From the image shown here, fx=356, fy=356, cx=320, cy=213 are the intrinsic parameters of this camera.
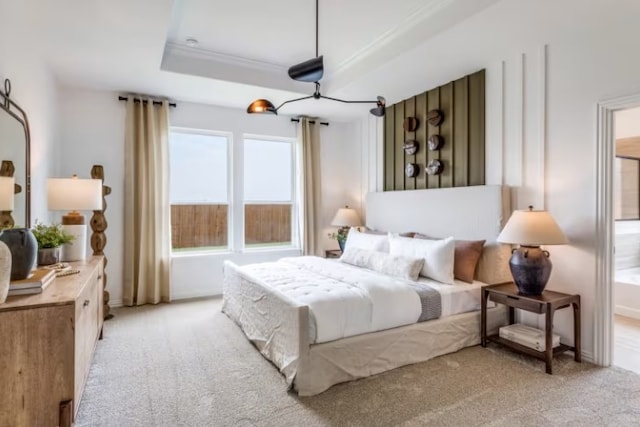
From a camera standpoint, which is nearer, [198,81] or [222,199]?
[198,81]

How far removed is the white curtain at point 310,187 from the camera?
553cm

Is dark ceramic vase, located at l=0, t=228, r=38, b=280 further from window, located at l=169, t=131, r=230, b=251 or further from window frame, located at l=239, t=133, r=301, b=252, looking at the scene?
window frame, located at l=239, t=133, r=301, b=252

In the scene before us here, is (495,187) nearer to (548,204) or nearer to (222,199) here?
(548,204)

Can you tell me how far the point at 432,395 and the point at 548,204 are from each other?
1957 mm

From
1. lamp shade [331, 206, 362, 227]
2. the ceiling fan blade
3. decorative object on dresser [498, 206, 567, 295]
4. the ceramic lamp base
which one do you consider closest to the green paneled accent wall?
lamp shade [331, 206, 362, 227]

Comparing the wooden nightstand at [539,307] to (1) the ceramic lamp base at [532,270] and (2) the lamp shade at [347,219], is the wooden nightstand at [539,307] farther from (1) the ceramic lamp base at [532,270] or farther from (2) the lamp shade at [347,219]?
(2) the lamp shade at [347,219]

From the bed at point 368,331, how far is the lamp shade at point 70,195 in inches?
58.4

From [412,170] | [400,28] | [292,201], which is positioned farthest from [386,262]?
[292,201]

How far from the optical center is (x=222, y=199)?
5.21m

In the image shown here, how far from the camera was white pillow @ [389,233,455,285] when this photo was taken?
10.9 feet

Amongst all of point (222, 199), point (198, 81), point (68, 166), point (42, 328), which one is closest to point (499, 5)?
point (198, 81)

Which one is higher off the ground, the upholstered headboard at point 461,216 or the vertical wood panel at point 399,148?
the vertical wood panel at point 399,148

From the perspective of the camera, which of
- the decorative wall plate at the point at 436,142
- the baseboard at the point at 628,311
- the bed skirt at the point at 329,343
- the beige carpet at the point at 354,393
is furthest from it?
the decorative wall plate at the point at 436,142

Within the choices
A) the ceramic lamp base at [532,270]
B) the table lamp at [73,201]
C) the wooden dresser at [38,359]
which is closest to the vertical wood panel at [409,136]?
the ceramic lamp base at [532,270]
